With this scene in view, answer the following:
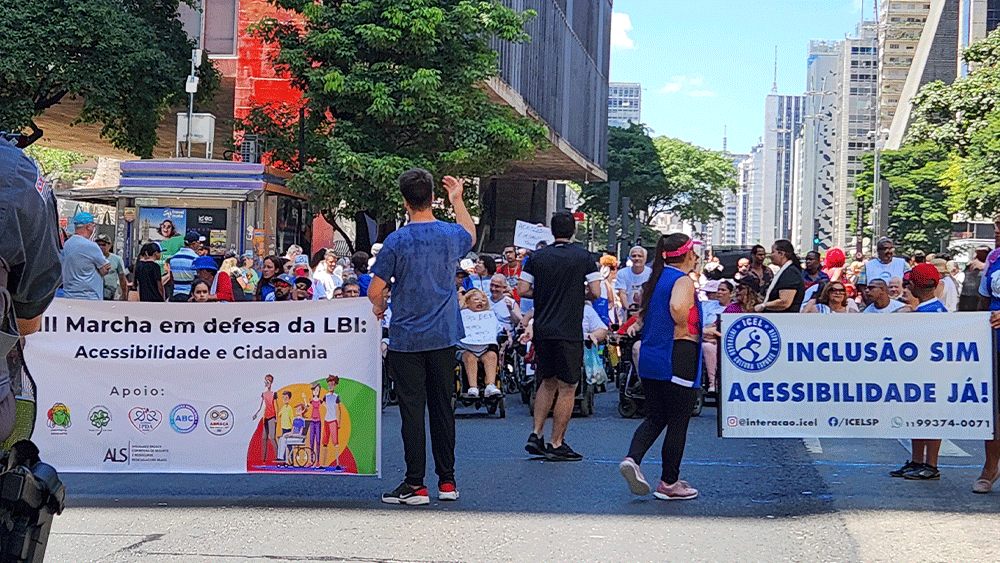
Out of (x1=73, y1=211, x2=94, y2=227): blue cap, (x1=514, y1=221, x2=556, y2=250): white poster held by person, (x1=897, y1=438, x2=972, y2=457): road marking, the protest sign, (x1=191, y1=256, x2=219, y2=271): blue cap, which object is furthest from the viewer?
(x1=514, y1=221, x2=556, y2=250): white poster held by person

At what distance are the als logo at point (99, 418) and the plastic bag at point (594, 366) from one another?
617 cm

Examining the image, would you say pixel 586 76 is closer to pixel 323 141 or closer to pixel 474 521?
pixel 323 141

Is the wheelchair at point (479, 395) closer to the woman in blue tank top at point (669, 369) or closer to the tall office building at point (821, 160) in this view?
the woman in blue tank top at point (669, 369)

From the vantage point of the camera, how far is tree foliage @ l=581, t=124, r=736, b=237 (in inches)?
3703

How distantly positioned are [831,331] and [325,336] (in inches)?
124

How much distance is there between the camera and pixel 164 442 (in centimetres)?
778

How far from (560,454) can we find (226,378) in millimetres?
2729

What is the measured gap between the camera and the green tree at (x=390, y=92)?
2483 cm

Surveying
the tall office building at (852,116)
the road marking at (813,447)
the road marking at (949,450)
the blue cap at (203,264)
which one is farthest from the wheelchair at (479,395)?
the tall office building at (852,116)

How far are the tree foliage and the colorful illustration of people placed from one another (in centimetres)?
8326

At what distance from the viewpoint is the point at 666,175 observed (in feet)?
325

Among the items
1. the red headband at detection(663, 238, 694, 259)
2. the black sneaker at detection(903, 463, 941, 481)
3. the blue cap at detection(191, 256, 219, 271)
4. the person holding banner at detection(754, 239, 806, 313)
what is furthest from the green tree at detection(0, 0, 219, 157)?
the black sneaker at detection(903, 463, 941, 481)

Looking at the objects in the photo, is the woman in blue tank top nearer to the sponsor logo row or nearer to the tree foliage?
the sponsor logo row

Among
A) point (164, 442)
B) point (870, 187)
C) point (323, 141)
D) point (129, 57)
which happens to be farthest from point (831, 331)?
point (870, 187)
